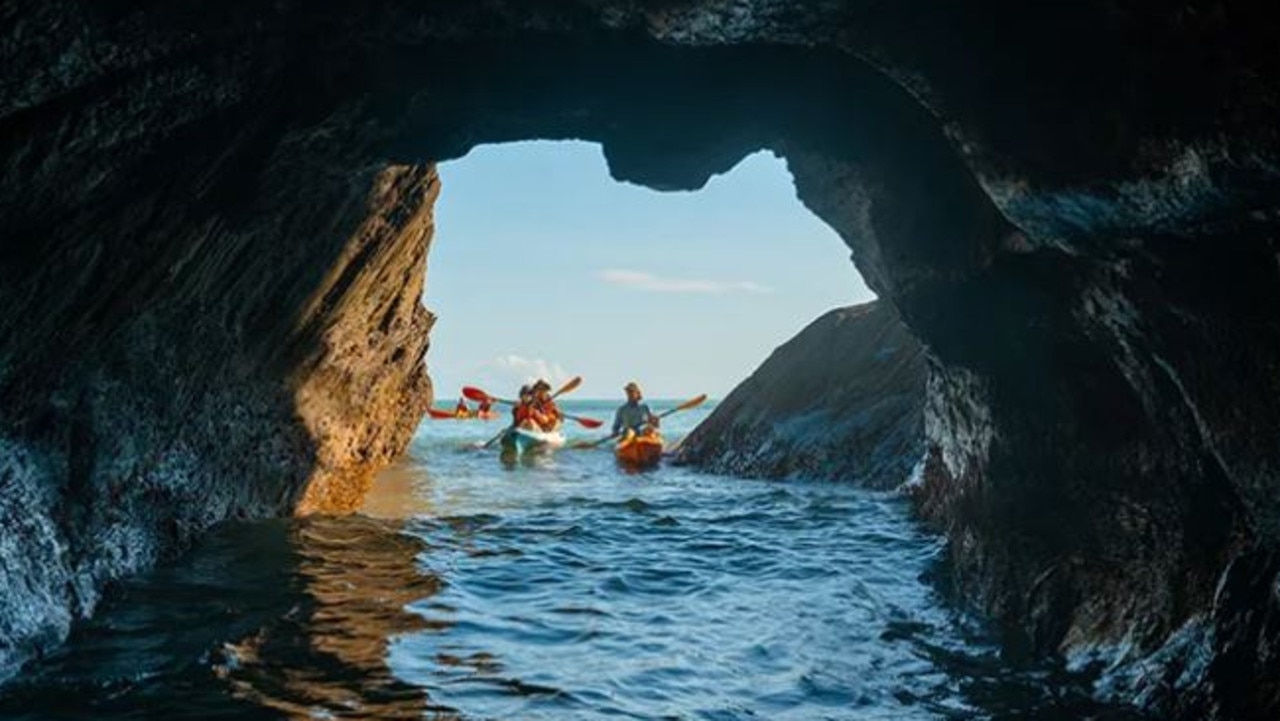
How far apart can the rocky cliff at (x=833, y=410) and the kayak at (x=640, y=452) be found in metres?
0.88

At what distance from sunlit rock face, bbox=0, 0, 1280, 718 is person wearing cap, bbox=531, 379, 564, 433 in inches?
760

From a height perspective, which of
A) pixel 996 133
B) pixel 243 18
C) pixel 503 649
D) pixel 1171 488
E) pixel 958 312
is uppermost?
pixel 243 18

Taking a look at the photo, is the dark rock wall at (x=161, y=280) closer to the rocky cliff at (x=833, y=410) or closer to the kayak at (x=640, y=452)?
the rocky cliff at (x=833, y=410)

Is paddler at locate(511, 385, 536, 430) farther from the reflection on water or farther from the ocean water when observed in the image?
the reflection on water

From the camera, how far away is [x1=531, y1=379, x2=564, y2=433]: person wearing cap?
29.0 meters

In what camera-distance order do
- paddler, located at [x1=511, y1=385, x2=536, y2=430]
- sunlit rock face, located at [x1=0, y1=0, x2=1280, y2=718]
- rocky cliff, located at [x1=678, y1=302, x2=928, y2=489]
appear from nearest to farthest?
1. sunlit rock face, located at [x1=0, y1=0, x2=1280, y2=718]
2. rocky cliff, located at [x1=678, y1=302, x2=928, y2=489]
3. paddler, located at [x1=511, y1=385, x2=536, y2=430]

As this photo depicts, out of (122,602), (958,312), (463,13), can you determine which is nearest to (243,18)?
(463,13)

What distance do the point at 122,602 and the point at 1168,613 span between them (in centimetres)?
691

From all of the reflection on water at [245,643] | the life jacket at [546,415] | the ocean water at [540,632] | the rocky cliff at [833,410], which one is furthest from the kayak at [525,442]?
the reflection on water at [245,643]

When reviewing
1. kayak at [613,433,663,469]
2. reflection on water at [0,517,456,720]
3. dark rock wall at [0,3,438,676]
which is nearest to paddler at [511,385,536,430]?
kayak at [613,433,663,469]

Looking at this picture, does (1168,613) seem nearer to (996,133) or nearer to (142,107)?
(996,133)

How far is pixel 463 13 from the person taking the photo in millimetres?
5777

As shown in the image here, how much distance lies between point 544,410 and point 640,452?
649 centimetres

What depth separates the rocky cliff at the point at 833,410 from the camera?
Answer: 17.9 m
